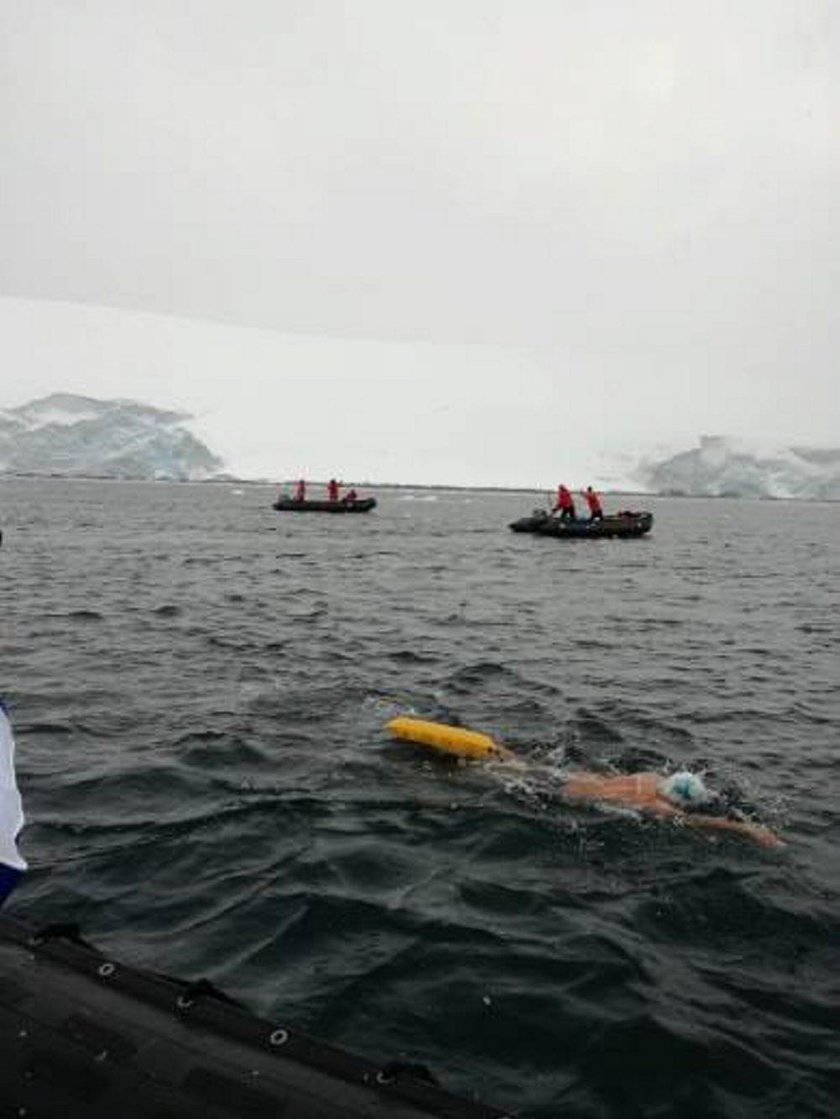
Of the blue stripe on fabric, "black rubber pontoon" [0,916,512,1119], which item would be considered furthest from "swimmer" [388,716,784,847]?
the blue stripe on fabric

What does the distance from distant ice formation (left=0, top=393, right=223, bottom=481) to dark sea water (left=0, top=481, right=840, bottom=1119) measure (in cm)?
9266

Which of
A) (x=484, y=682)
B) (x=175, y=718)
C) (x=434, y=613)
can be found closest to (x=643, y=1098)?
(x=175, y=718)

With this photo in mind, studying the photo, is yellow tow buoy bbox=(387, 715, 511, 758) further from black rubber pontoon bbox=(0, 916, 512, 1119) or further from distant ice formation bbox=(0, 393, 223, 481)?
distant ice formation bbox=(0, 393, 223, 481)

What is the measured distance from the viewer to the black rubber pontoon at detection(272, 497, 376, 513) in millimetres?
47156

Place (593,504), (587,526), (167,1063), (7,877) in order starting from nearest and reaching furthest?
1. (7,877)
2. (167,1063)
3. (593,504)
4. (587,526)

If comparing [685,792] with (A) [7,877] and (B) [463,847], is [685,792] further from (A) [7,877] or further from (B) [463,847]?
(A) [7,877]

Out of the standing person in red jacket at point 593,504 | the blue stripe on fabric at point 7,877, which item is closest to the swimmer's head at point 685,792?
the blue stripe on fabric at point 7,877

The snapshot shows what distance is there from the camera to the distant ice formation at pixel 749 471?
115 metres

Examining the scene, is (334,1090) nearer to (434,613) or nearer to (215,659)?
(215,659)

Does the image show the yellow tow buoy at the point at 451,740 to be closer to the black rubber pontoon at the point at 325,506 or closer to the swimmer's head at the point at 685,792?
the swimmer's head at the point at 685,792

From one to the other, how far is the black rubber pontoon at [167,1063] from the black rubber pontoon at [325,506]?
142 feet

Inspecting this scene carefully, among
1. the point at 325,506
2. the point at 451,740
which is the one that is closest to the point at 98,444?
the point at 325,506

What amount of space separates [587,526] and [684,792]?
28.3m

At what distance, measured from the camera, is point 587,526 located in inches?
1384
